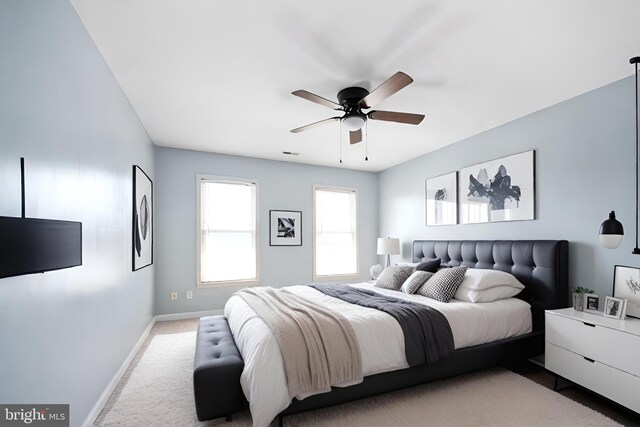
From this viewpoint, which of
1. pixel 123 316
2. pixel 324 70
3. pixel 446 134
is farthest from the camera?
pixel 446 134

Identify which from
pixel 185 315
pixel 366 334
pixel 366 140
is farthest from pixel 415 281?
pixel 185 315

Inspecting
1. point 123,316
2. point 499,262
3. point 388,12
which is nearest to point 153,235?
point 123,316

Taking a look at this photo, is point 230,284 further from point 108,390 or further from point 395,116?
point 395,116

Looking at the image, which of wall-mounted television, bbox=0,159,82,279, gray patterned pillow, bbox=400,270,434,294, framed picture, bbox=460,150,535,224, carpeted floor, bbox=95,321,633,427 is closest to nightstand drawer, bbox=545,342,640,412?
carpeted floor, bbox=95,321,633,427

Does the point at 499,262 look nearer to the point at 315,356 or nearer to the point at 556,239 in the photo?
the point at 556,239

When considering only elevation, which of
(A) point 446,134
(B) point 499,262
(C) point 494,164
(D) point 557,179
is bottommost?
(B) point 499,262

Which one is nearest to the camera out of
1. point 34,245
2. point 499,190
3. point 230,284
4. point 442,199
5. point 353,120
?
point 34,245

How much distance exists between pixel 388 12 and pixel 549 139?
7.89 feet

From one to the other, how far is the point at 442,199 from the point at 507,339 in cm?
214

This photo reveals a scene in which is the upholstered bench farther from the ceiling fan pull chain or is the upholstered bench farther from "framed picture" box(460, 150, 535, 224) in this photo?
"framed picture" box(460, 150, 535, 224)

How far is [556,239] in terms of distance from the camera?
3107mm

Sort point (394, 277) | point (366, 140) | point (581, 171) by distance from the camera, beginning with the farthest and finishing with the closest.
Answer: point (366, 140)
point (394, 277)
point (581, 171)

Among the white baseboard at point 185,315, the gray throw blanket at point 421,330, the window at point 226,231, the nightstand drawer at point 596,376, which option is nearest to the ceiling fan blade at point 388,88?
the gray throw blanket at point 421,330

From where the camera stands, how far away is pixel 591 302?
265 centimetres
